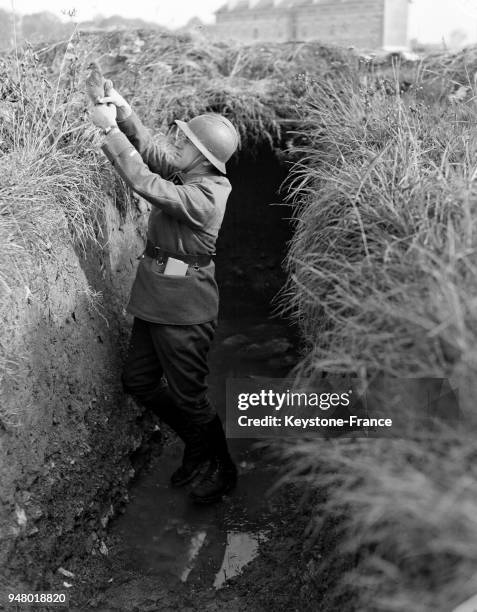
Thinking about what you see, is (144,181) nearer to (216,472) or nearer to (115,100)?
(115,100)

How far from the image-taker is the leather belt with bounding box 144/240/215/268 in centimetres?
354

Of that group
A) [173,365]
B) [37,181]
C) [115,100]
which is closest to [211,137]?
[115,100]

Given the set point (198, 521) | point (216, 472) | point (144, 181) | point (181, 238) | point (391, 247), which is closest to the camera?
point (391, 247)

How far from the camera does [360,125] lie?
4.42m

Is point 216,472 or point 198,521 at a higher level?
point 216,472

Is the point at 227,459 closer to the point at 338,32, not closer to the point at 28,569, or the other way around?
the point at 28,569

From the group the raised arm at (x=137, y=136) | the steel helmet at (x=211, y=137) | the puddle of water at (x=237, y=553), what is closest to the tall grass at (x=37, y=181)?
the raised arm at (x=137, y=136)

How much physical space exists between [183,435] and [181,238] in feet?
3.87

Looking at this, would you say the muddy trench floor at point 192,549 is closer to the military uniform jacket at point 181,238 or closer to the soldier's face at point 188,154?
the military uniform jacket at point 181,238

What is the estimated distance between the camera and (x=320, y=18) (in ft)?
70.0

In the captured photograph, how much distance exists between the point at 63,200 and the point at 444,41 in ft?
15.0

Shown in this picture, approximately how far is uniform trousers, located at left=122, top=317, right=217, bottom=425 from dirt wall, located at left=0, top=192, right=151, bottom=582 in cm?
25

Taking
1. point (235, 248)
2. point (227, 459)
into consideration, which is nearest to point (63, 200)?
point (227, 459)

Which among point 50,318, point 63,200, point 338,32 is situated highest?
point 63,200
